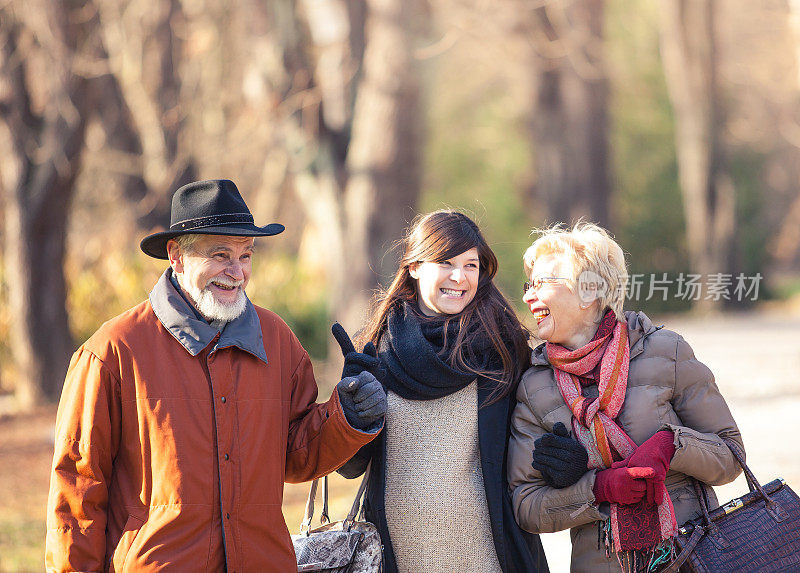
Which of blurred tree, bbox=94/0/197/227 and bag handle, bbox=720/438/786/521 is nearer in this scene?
bag handle, bbox=720/438/786/521

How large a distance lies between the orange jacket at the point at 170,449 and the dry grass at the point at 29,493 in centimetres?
340

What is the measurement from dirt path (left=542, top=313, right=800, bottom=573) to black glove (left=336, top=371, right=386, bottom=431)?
278 cm

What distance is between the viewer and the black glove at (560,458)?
122 inches

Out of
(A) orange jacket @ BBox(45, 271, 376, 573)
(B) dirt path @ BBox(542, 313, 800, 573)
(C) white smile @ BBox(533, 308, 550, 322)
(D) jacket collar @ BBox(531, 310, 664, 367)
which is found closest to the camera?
(A) orange jacket @ BBox(45, 271, 376, 573)

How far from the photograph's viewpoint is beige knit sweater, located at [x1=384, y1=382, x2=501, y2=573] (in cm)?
337

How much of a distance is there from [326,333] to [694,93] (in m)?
10.2

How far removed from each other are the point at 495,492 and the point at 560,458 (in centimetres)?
32

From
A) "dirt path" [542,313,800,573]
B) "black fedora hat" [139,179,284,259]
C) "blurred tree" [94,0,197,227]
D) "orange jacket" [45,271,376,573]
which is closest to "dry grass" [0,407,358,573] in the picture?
"dirt path" [542,313,800,573]

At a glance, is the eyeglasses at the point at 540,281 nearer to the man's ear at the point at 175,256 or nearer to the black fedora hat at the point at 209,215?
the black fedora hat at the point at 209,215

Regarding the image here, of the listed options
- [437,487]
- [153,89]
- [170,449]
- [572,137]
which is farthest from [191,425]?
[572,137]

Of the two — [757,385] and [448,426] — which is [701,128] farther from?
[448,426]

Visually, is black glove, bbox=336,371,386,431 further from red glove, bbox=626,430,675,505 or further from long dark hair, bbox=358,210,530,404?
red glove, bbox=626,430,675,505

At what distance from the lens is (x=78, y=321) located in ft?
42.4

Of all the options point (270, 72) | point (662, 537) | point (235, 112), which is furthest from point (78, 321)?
point (662, 537)
